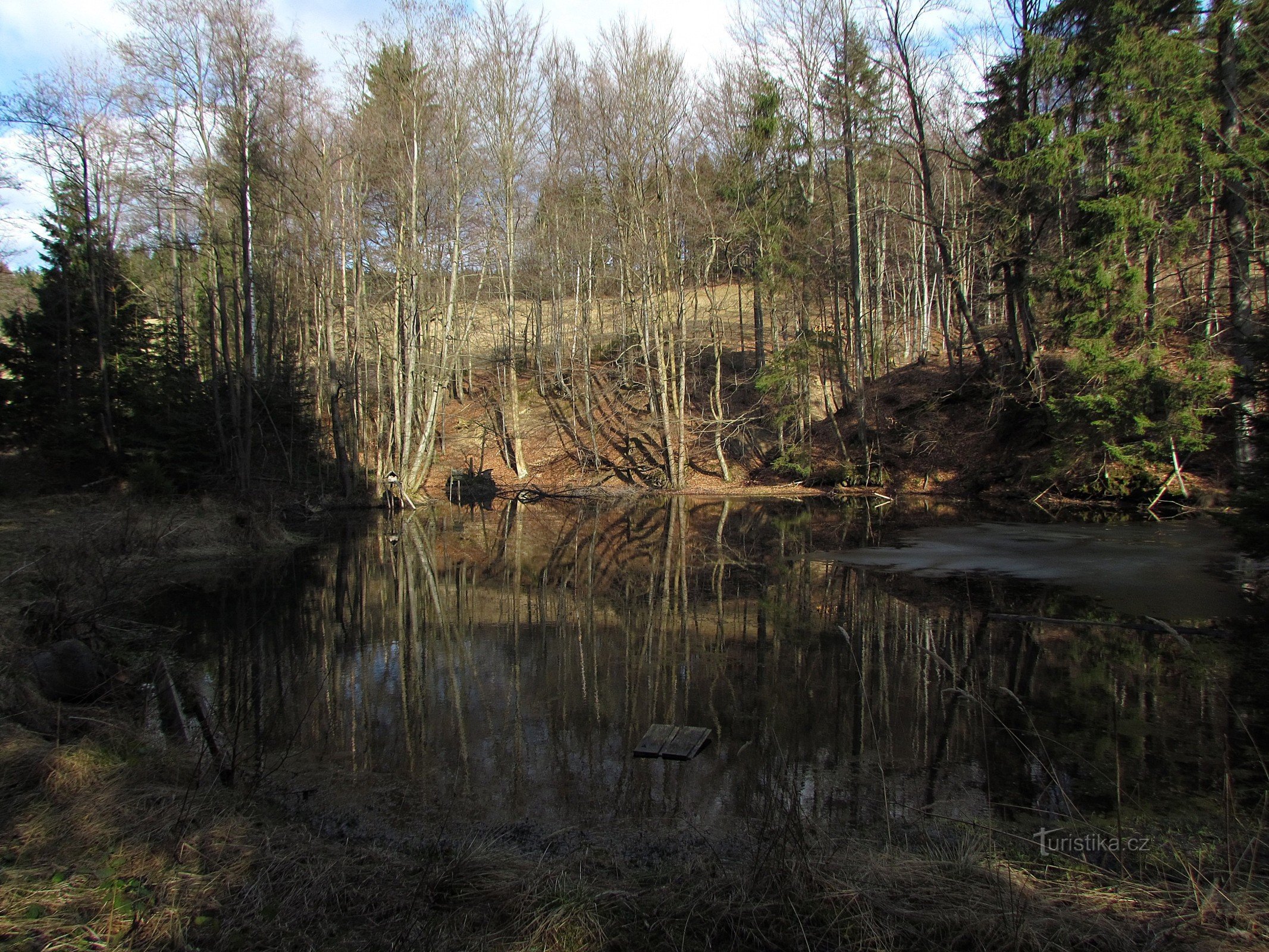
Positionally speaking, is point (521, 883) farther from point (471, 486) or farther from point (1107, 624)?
point (471, 486)

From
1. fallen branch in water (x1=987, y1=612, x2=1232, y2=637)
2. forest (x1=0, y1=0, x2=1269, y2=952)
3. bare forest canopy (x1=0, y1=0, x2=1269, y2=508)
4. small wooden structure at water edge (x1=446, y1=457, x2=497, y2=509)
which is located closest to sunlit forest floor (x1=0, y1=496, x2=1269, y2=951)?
forest (x1=0, y1=0, x2=1269, y2=952)

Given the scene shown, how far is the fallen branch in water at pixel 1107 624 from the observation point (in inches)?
321

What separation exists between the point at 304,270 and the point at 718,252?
16.5 metres

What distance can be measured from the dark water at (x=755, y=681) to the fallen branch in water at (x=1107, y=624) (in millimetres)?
111

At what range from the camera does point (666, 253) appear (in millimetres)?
24875

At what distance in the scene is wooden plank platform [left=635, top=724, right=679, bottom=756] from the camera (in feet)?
18.7

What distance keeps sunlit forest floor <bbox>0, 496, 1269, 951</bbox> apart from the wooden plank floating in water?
76 centimetres

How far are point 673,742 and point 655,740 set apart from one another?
0.16 meters

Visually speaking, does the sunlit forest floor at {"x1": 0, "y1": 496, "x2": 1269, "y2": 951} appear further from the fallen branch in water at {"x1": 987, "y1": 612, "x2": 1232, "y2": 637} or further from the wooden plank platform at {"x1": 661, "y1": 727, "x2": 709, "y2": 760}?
the fallen branch in water at {"x1": 987, "y1": 612, "x2": 1232, "y2": 637}

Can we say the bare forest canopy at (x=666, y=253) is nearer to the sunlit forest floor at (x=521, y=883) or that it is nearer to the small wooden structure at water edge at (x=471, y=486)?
the small wooden structure at water edge at (x=471, y=486)

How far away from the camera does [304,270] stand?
29094 mm

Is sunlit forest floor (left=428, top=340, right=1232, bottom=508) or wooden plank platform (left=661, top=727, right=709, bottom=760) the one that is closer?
wooden plank platform (left=661, top=727, right=709, bottom=760)

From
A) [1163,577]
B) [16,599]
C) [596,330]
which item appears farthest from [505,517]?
[596,330]

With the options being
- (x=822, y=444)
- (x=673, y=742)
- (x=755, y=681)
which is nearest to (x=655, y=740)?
(x=673, y=742)
